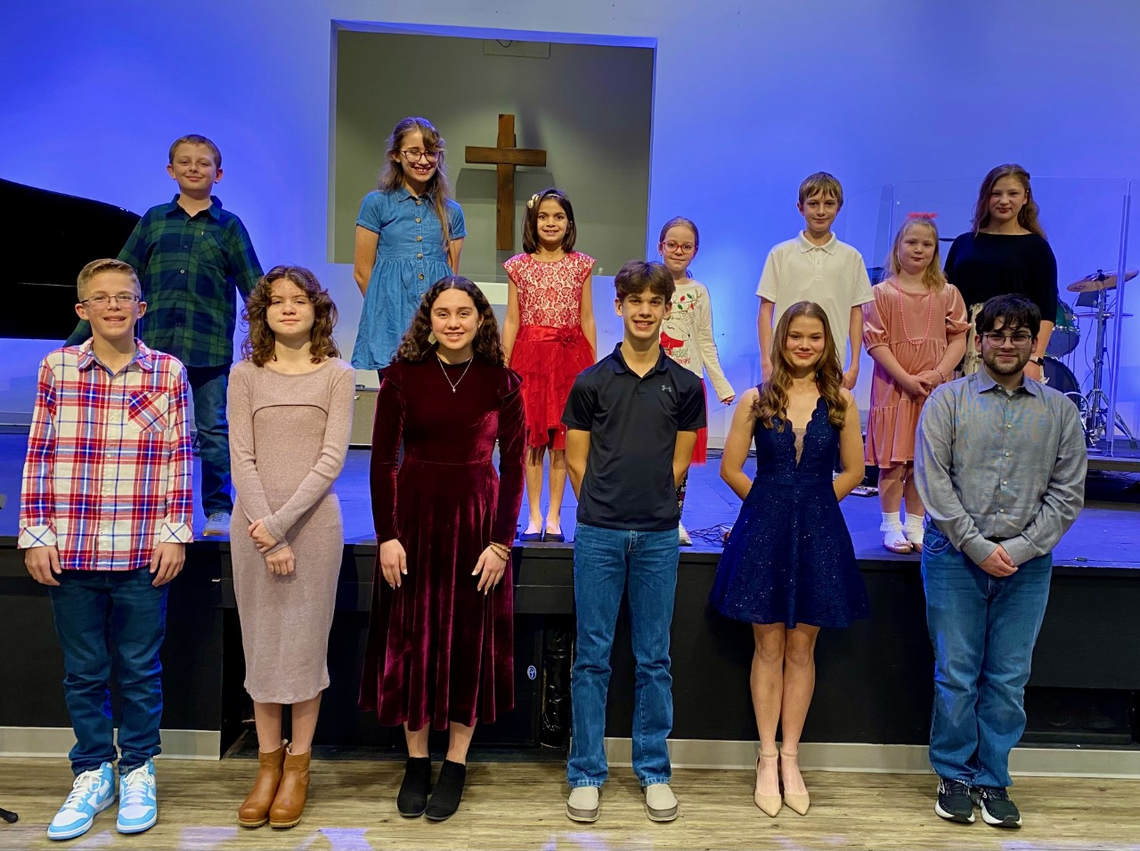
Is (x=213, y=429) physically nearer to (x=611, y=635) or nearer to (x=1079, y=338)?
(x=611, y=635)

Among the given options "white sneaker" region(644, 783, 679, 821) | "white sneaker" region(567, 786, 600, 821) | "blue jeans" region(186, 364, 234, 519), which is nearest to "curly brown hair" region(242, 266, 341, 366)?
"blue jeans" region(186, 364, 234, 519)

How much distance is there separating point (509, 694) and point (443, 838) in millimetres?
380

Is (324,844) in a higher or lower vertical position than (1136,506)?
lower

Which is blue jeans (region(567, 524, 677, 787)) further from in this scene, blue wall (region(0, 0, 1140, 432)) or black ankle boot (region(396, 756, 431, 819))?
blue wall (region(0, 0, 1140, 432))

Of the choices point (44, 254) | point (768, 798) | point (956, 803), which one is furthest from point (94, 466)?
point (956, 803)

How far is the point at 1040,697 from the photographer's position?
293 centimetres

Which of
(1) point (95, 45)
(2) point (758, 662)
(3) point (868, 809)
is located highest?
(1) point (95, 45)

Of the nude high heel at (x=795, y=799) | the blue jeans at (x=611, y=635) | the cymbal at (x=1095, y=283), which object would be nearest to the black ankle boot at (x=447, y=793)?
the blue jeans at (x=611, y=635)

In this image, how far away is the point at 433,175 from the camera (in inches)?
115

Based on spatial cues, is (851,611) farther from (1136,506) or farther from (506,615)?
(1136,506)

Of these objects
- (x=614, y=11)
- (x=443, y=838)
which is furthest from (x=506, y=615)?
(x=614, y=11)

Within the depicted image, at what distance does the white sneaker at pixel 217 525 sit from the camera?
2.80 meters

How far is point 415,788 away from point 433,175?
1.80 m

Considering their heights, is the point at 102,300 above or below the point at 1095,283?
below
